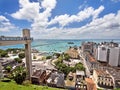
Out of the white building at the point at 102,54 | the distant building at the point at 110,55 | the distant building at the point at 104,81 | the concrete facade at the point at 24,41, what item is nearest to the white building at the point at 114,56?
the distant building at the point at 110,55

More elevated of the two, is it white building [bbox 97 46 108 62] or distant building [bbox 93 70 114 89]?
white building [bbox 97 46 108 62]

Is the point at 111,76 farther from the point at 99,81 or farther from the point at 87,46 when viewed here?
the point at 87,46

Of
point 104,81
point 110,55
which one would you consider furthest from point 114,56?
point 104,81

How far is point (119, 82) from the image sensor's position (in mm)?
11758

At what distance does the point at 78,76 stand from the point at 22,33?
802 centimetres

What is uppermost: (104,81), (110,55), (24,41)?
(24,41)

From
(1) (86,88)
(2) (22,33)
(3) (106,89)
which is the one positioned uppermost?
(2) (22,33)

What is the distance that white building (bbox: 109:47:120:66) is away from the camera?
20397mm

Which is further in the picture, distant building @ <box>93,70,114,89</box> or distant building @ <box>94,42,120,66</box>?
distant building @ <box>94,42,120,66</box>

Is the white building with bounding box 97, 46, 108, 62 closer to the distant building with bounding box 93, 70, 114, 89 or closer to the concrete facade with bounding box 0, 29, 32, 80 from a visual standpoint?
the distant building with bounding box 93, 70, 114, 89

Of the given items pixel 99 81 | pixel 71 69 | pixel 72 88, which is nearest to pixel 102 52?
pixel 71 69

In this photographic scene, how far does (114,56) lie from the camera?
20.9m


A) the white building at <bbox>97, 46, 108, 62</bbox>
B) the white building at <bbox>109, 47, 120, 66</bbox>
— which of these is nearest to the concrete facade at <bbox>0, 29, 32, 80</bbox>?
the white building at <bbox>109, 47, 120, 66</bbox>

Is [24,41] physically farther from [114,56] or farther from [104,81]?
[114,56]
